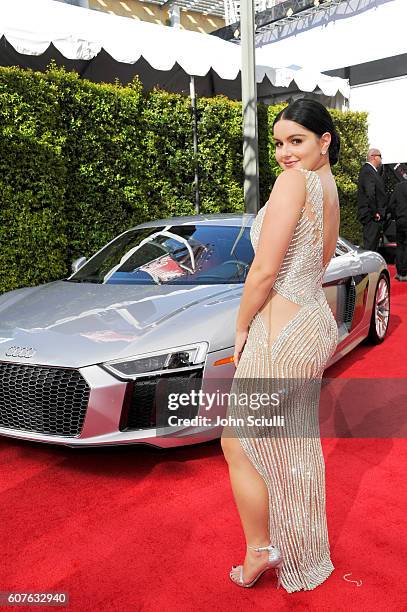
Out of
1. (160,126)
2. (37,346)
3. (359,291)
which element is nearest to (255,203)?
(160,126)

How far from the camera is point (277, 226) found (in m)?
1.86

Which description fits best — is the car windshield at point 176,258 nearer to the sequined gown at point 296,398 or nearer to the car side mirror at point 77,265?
the car side mirror at point 77,265

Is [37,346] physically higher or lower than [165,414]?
higher

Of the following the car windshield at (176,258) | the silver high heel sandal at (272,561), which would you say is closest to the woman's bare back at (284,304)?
the silver high heel sandal at (272,561)

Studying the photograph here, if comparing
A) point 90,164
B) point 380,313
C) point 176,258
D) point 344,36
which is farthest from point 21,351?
point 344,36

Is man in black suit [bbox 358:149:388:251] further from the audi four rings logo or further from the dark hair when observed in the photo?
the dark hair

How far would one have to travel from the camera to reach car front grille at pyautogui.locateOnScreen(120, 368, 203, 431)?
3.00 meters

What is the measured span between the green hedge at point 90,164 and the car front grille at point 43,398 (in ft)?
13.2

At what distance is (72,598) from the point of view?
2229mm

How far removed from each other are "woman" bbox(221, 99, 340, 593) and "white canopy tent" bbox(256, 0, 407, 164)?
12.8 meters

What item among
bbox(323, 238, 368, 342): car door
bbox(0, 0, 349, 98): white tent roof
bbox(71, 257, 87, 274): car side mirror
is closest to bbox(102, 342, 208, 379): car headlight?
bbox(323, 238, 368, 342): car door

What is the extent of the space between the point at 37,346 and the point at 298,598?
178 centimetres

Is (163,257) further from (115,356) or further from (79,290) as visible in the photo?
(115,356)

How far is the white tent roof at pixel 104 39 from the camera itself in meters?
6.53
